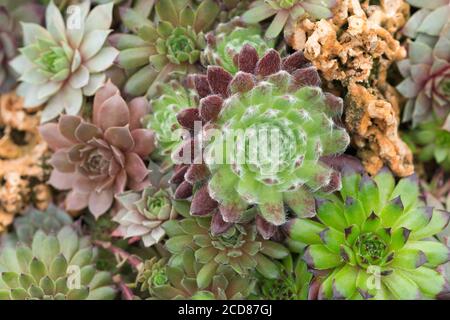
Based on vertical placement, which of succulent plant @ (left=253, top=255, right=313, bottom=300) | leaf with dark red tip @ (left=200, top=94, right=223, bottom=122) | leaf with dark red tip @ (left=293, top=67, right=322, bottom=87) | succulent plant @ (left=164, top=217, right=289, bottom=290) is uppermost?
leaf with dark red tip @ (left=293, top=67, right=322, bottom=87)

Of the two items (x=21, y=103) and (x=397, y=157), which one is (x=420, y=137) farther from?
(x=21, y=103)

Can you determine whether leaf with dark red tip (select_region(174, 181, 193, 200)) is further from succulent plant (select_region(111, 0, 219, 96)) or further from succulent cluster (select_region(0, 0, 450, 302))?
succulent plant (select_region(111, 0, 219, 96))

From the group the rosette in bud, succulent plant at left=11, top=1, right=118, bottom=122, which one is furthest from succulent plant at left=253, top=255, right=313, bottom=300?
succulent plant at left=11, top=1, right=118, bottom=122

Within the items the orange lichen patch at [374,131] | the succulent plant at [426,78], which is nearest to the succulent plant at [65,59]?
the orange lichen patch at [374,131]

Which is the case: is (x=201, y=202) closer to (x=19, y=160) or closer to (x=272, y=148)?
(x=272, y=148)

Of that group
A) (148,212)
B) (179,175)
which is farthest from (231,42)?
(148,212)

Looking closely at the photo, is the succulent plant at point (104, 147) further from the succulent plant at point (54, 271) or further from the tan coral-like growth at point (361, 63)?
the tan coral-like growth at point (361, 63)
